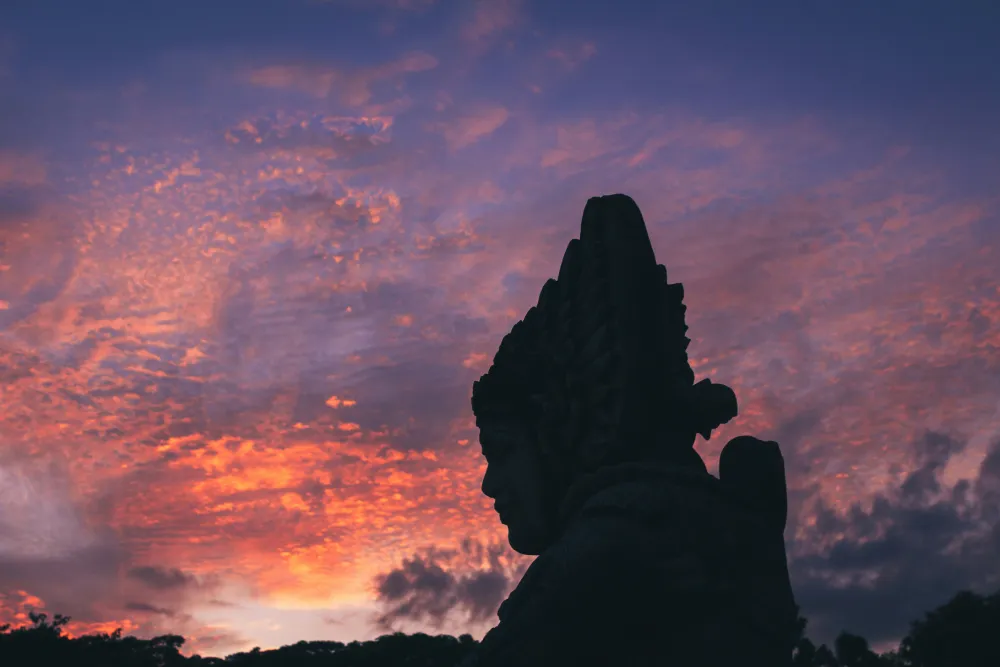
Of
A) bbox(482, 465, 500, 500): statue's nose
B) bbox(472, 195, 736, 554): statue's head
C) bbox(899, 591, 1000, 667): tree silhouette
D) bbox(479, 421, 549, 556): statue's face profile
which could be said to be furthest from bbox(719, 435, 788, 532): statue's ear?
bbox(899, 591, 1000, 667): tree silhouette

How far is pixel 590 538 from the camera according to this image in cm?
559

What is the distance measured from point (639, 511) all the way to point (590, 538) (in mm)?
326

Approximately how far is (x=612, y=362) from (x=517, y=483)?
3.89ft

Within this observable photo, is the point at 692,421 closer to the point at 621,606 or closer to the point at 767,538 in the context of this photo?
the point at 767,538

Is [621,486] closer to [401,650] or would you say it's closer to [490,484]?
[490,484]

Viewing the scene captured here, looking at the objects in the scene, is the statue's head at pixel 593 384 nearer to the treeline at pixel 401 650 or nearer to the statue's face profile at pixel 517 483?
the statue's face profile at pixel 517 483

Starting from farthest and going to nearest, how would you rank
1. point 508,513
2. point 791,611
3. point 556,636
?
1. point 508,513
2. point 791,611
3. point 556,636

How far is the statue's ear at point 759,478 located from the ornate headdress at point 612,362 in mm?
328

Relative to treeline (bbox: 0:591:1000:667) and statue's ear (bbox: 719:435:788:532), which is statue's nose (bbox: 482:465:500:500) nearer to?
statue's ear (bbox: 719:435:788:532)

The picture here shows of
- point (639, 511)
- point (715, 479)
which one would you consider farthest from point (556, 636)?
point (715, 479)

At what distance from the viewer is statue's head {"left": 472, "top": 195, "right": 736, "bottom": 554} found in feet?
20.5

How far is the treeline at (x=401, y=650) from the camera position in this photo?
134ft

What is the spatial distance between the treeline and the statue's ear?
3331cm

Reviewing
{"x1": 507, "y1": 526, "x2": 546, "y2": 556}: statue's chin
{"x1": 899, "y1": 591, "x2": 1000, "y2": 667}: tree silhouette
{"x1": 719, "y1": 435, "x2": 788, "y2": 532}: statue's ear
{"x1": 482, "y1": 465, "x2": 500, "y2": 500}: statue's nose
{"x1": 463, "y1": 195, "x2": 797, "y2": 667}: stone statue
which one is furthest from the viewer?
{"x1": 899, "y1": 591, "x2": 1000, "y2": 667}: tree silhouette
